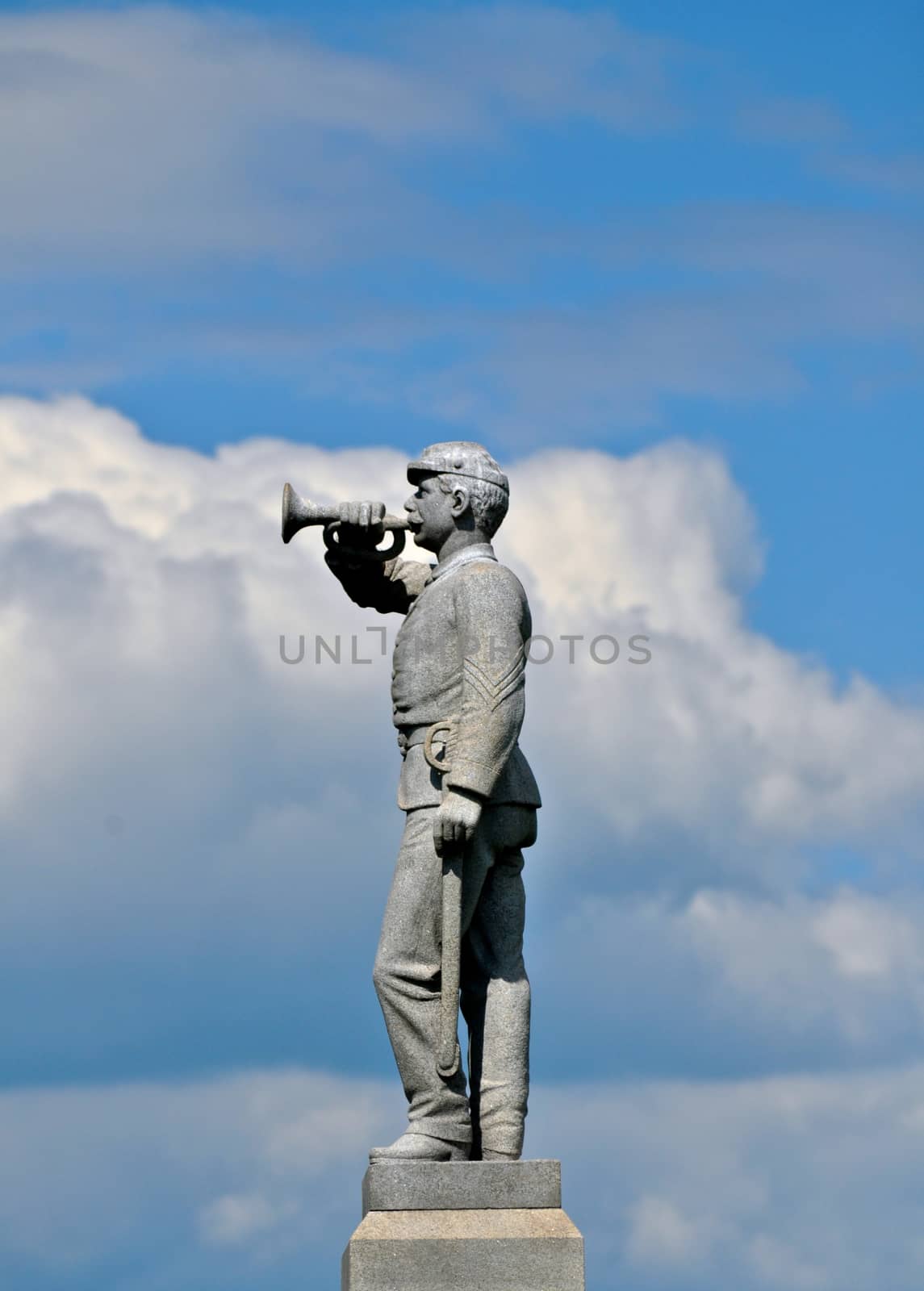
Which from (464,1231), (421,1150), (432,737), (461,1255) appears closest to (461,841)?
(432,737)

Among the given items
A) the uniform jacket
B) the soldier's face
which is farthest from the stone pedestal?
the soldier's face

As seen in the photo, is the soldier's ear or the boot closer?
the boot

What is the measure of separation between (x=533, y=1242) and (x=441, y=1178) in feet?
2.02

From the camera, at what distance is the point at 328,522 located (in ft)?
48.2

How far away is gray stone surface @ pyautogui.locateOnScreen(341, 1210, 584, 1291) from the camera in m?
12.5

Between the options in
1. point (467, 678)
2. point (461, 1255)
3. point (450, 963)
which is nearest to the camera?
point (461, 1255)

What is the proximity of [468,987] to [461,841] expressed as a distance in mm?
1021

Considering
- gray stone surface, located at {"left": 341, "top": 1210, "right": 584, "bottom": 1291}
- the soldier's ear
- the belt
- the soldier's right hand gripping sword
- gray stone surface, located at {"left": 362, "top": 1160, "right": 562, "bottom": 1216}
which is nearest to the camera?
gray stone surface, located at {"left": 341, "top": 1210, "right": 584, "bottom": 1291}

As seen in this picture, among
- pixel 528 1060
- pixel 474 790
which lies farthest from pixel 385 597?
pixel 528 1060

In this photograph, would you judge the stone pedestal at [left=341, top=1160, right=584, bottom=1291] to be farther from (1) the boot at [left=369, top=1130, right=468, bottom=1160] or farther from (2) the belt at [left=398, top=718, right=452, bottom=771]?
(2) the belt at [left=398, top=718, right=452, bottom=771]

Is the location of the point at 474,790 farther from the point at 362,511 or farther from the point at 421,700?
the point at 362,511

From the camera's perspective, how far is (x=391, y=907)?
13.4 metres

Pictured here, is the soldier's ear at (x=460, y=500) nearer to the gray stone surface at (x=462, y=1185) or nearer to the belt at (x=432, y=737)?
the belt at (x=432, y=737)

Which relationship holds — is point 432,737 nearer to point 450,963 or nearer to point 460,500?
point 450,963
